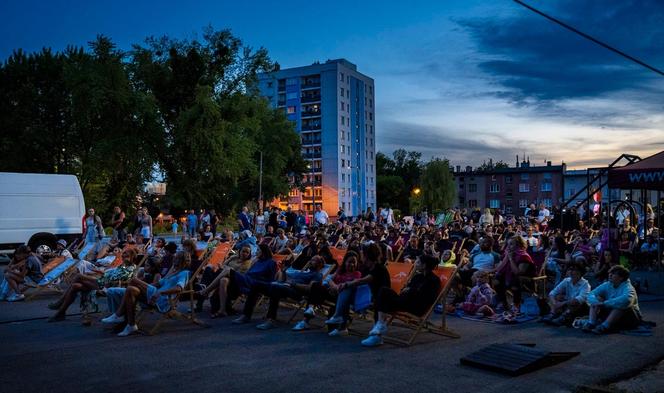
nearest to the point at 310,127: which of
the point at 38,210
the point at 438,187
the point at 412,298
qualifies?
the point at 438,187

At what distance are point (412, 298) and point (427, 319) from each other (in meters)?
0.40

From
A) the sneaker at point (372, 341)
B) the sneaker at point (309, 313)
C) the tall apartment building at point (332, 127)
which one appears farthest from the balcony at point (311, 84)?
the sneaker at point (372, 341)

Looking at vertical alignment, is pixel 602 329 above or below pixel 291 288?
below

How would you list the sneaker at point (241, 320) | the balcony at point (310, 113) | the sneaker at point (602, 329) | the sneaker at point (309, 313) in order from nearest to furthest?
the sneaker at point (602, 329) < the sneaker at point (309, 313) < the sneaker at point (241, 320) < the balcony at point (310, 113)

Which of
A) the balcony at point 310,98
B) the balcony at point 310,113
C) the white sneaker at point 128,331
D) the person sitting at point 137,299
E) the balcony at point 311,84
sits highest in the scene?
the balcony at point 311,84

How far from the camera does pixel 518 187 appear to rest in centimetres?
9106

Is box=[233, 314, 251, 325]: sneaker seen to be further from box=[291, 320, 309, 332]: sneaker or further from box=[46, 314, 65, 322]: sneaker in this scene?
box=[46, 314, 65, 322]: sneaker

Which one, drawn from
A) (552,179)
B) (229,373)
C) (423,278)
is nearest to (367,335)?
(423,278)

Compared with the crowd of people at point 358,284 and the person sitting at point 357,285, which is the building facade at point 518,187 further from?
the person sitting at point 357,285

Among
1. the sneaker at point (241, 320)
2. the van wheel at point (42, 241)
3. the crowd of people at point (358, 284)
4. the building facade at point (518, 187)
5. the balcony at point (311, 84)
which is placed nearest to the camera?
the crowd of people at point (358, 284)

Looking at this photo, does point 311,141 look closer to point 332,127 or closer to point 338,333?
point 332,127

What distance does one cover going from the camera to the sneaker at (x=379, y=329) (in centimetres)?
722

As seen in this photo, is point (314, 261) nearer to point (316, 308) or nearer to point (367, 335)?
point (316, 308)

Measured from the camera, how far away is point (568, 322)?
27.0 feet
